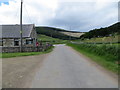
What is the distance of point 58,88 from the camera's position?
189 inches

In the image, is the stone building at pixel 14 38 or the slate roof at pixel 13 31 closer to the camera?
the stone building at pixel 14 38

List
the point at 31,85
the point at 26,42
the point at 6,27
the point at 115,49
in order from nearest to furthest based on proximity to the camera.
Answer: the point at 31,85 < the point at 115,49 < the point at 26,42 < the point at 6,27

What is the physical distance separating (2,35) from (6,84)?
95.5ft

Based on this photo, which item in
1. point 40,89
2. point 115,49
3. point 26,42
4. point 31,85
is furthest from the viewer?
point 26,42

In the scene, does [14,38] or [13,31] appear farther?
[13,31]

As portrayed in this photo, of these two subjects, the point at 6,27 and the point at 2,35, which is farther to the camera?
the point at 6,27

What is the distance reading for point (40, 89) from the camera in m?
4.77

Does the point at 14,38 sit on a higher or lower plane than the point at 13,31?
lower

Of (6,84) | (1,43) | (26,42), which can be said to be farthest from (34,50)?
(6,84)

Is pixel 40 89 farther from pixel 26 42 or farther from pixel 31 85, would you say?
pixel 26 42

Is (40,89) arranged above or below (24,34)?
below

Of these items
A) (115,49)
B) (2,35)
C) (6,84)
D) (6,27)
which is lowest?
(6,84)

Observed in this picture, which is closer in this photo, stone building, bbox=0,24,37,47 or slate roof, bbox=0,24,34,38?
stone building, bbox=0,24,37,47

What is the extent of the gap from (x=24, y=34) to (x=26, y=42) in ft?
6.48
